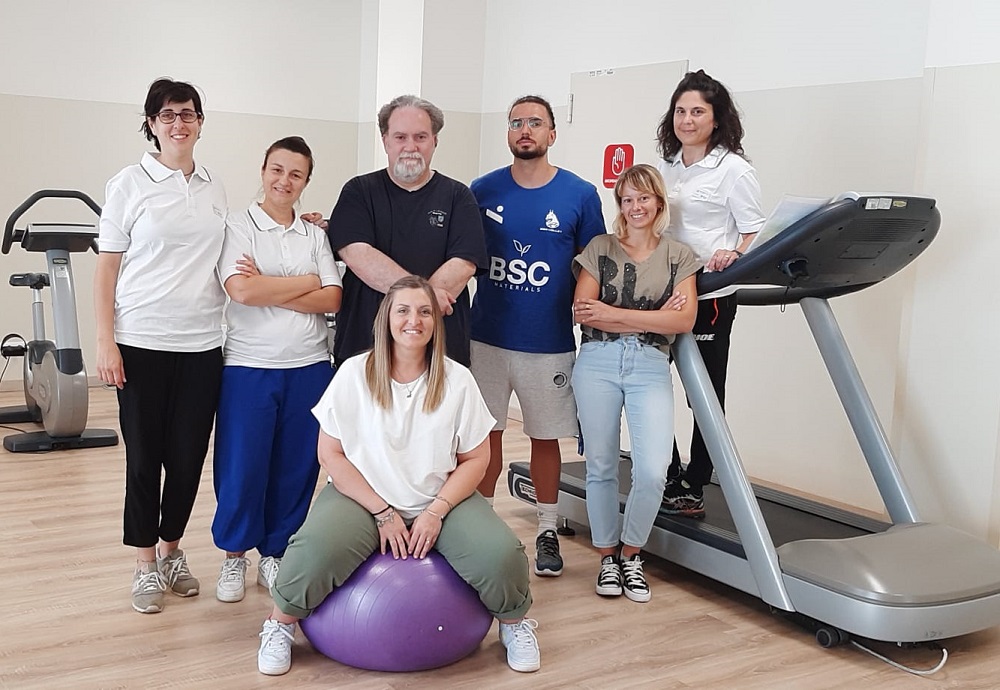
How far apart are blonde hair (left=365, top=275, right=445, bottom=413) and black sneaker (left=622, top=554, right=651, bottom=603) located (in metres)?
1.01

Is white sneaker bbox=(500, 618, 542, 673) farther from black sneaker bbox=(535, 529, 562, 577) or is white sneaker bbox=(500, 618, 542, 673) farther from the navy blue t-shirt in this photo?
the navy blue t-shirt

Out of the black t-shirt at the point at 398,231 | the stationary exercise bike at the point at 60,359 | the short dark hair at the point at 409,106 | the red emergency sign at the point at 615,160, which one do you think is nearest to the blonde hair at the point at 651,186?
the black t-shirt at the point at 398,231

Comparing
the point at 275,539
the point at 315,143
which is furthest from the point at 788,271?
the point at 315,143

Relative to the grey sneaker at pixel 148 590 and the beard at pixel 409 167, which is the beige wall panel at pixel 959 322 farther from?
the grey sneaker at pixel 148 590

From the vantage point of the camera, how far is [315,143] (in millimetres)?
7496

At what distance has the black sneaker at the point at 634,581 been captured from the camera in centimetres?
343

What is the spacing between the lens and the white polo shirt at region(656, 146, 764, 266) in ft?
11.2

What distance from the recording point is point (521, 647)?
286 centimetres

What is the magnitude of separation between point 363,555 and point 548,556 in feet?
3.43

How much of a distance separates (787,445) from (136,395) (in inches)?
119

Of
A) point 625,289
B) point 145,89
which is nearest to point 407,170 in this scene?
point 625,289

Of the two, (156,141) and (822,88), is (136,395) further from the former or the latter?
(822,88)

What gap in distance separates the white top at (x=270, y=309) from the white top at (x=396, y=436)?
37cm

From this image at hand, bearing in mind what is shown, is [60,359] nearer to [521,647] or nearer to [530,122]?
[530,122]
